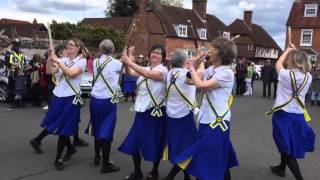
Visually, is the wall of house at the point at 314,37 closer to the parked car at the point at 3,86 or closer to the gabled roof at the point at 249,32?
the gabled roof at the point at 249,32

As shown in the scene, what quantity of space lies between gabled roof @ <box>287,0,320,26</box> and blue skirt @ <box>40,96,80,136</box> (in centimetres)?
4443

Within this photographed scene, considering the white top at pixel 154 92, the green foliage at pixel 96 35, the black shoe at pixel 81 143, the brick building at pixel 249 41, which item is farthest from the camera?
the brick building at pixel 249 41

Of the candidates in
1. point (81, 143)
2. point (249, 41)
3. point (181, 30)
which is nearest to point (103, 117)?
point (81, 143)

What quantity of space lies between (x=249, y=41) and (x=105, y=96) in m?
57.3

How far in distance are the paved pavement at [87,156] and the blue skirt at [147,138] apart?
61 centimetres

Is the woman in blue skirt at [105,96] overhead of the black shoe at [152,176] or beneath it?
overhead

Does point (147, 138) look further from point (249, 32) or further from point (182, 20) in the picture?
point (249, 32)

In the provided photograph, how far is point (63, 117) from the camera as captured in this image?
245 inches

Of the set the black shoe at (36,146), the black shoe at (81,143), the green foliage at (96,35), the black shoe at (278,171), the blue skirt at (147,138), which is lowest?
the black shoe at (278,171)

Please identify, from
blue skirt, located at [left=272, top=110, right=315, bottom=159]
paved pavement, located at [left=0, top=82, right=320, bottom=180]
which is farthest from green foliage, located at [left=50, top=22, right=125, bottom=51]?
→ blue skirt, located at [left=272, top=110, right=315, bottom=159]

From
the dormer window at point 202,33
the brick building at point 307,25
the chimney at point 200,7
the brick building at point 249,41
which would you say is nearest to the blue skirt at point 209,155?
the dormer window at point 202,33

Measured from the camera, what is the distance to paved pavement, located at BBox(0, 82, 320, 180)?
6.07m

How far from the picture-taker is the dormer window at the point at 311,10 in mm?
47000

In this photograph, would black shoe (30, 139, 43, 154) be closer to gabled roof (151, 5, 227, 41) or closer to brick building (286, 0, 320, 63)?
gabled roof (151, 5, 227, 41)
